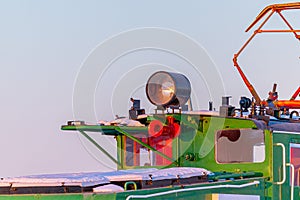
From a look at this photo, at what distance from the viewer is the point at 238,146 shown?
14.3m

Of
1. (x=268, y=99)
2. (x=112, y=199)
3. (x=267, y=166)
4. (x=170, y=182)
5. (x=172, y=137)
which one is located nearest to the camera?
(x=112, y=199)

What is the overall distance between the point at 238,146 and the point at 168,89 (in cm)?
200

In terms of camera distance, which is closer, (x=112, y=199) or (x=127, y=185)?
(x=112, y=199)

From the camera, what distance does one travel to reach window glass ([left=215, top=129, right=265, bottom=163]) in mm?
14062

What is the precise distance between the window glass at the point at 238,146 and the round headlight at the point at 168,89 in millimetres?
1248

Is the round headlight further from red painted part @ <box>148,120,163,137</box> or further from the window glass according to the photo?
the window glass

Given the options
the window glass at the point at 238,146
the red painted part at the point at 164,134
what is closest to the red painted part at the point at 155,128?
the red painted part at the point at 164,134

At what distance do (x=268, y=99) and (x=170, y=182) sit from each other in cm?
615

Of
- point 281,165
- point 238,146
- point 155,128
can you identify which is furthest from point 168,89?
point 281,165

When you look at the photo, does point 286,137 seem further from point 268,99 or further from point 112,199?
point 112,199

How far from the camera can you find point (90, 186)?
439 inches

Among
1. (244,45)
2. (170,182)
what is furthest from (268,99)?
(170,182)

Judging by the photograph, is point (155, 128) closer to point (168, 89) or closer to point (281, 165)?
point (168, 89)

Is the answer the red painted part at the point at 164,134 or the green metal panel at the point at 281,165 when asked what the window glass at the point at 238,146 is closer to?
the green metal panel at the point at 281,165
